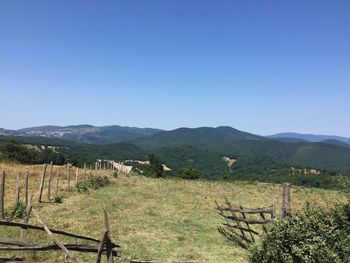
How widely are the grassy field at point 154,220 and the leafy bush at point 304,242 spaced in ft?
9.87

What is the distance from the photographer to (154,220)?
2053 cm

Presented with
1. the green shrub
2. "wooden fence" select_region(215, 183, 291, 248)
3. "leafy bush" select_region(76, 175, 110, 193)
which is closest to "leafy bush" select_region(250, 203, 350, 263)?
"wooden fence" select_region(215, 183, 291, 248)

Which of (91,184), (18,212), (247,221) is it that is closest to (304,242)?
(247,221)

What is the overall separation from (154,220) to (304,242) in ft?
38.4

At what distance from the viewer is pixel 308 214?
11055 millimetres

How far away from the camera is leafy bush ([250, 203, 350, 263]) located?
962cm

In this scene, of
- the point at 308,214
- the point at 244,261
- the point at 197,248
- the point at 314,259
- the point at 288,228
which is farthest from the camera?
the point at 197,248

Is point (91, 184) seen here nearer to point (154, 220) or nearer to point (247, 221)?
point (154, 220)

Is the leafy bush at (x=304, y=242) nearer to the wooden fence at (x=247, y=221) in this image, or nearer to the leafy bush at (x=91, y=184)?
the wooden fence at (x=247, y=221)

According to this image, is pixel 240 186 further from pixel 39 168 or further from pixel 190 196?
pixel 39 168

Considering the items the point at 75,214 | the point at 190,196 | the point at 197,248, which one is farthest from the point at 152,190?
the point at 197,248

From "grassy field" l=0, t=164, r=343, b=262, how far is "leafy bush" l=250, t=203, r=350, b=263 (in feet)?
9.87

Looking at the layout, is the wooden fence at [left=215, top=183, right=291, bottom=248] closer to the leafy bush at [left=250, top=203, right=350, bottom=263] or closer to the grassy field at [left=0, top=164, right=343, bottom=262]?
the grassy field at [left=0, top=164, right=343, bottom=262]

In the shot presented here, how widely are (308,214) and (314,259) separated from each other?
5.76 feet
